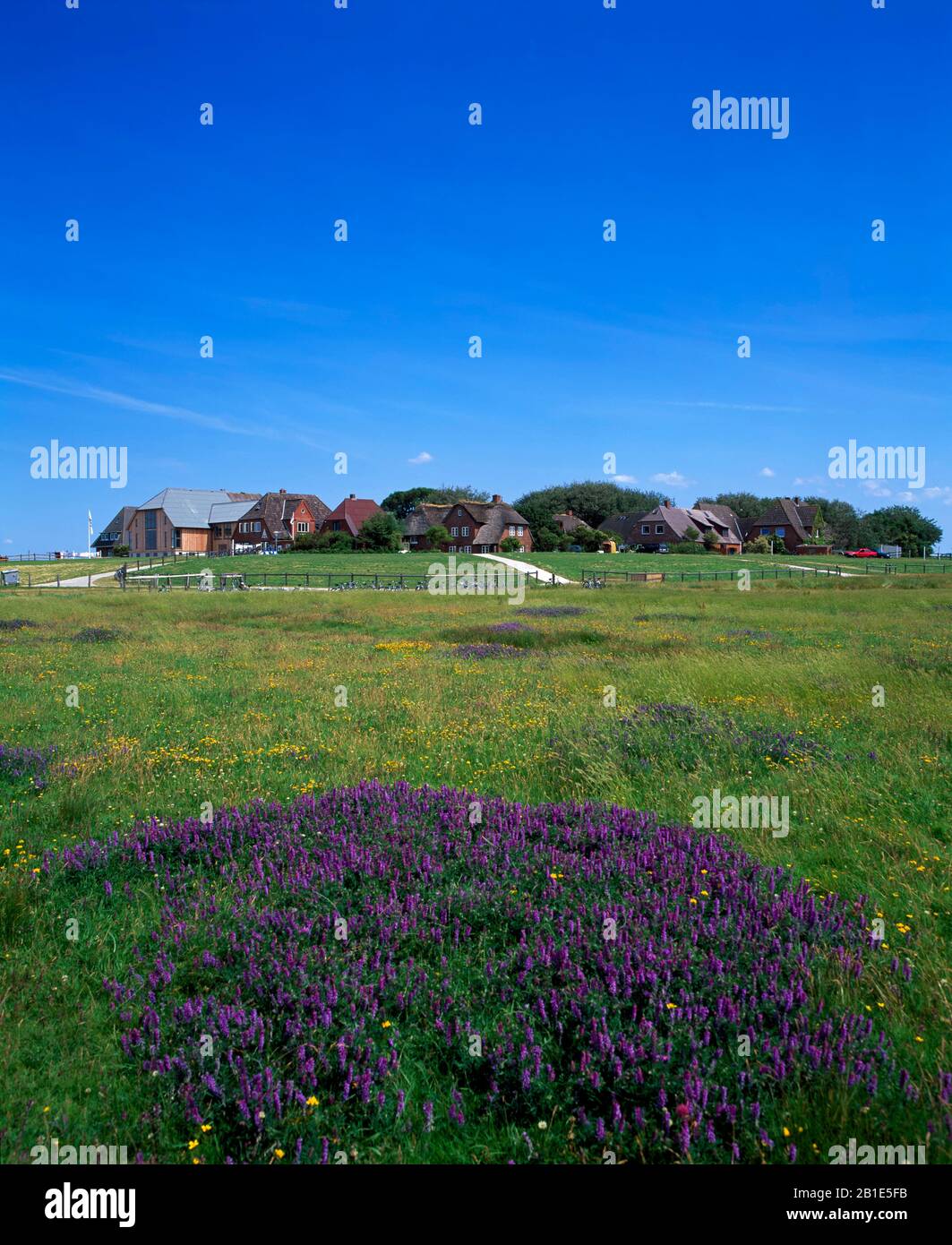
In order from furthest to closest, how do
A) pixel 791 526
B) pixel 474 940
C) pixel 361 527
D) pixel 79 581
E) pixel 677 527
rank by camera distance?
pixel 791 526, pixel 677 527, pixel 361 527, pixel 79 581, pixel 474 940

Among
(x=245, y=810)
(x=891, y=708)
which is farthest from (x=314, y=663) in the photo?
(x=891, y=708)

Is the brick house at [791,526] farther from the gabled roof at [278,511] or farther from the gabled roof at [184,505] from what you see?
the gabled roof at [184,505]

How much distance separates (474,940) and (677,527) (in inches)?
5623

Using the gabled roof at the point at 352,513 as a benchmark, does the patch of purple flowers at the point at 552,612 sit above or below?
below

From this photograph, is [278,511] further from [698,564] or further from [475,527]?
[698,564]

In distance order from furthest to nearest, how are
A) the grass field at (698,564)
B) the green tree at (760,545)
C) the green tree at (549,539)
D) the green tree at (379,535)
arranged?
the green tree at (760,545) < the green tree at (549,539) < the green tree at (379,535) < the grass field at (698,564)

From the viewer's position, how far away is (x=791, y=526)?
14375cm

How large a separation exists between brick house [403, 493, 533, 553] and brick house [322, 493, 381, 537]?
904cm

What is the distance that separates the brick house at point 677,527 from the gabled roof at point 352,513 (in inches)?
1873

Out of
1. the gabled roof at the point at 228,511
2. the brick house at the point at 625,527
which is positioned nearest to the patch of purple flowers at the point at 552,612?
the brick house at the point at 625,527

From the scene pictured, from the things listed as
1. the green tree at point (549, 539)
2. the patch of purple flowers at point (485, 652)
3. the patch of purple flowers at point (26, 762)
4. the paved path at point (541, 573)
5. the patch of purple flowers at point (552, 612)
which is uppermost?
the green tree at point (549, 539)

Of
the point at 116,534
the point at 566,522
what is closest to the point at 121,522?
the point at 116,534

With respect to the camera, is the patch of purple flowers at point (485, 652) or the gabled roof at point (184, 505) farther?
the gabled roof at point (184, 505)

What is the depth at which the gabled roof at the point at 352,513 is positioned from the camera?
132m
